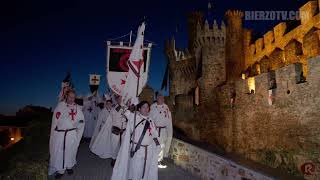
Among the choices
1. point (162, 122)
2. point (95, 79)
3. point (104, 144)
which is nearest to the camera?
point (162, 122)

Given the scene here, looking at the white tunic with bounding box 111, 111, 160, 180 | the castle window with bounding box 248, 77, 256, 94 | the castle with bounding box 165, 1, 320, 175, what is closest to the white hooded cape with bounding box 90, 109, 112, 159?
Result: the white tunic with bounding box 111, 111, 160, 180

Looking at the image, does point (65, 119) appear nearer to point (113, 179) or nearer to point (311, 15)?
point (113, 179)

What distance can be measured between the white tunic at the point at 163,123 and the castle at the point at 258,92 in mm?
5784

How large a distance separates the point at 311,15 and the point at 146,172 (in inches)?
612

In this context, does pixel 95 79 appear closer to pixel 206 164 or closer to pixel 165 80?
pixel 206 164

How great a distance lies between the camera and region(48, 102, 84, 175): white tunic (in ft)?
22.8

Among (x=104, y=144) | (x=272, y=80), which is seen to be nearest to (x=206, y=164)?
(x=104, y=144)

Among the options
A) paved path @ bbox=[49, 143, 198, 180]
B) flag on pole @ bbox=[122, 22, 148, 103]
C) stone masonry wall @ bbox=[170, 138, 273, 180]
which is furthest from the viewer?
paved path @ bbox=[49, 143, 198, 180]

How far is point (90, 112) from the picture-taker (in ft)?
46.6

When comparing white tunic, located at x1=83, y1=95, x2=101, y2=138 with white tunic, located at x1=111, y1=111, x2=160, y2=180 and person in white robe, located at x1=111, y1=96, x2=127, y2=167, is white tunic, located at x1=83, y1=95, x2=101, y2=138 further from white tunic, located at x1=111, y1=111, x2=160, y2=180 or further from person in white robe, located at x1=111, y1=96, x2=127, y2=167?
white tunic, located at x1=111, y1=111, x2=160, y2=180

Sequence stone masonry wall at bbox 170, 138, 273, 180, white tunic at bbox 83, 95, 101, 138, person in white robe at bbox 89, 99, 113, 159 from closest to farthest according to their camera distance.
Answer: stone masonry wall at bbox 170, 138, 273, 180 → person in white robe at bbox 89, 99, 113, 159 → white tunic at bbox 83, 95, 101, 138

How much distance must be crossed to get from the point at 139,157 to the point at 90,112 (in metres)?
8.70

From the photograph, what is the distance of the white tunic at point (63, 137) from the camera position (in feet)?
22.8

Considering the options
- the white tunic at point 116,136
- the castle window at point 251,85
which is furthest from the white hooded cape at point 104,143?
the castle window at point 251,85
